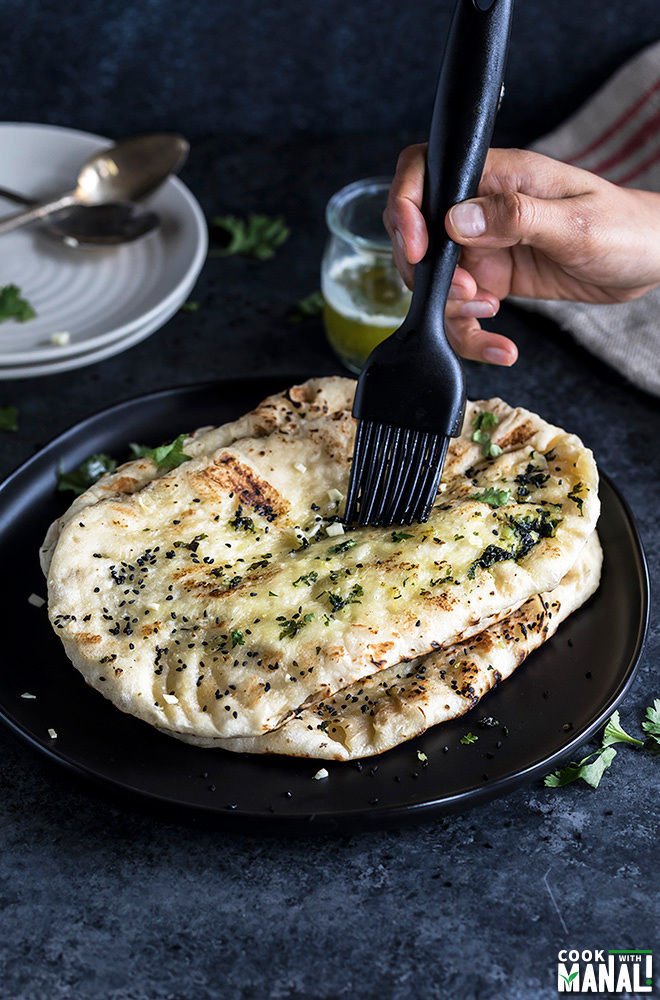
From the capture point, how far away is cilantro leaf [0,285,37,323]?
412 centimetres

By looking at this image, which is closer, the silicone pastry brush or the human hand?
the silicone pastry brush

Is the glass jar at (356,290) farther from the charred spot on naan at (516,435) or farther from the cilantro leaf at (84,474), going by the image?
the cilantro leaf at (84,474)

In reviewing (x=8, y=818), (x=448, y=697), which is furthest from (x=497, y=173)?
(x=8, y=818)

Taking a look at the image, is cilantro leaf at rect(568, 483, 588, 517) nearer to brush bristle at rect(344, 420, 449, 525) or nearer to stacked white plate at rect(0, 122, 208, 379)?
brush bristle at rect(344, 420, 449, 525)

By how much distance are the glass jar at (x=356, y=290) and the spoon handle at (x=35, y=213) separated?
1155 mm

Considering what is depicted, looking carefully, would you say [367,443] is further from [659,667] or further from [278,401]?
[659,667]

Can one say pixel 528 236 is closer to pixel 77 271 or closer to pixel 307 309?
pixel 307 309

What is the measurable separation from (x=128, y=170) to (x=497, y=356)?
1931mm

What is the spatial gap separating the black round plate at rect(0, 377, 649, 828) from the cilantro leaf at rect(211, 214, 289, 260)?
6.03 ft

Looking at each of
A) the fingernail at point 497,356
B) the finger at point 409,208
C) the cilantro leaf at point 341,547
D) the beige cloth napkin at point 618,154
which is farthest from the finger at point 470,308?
the cilantro leaf at point 341,547

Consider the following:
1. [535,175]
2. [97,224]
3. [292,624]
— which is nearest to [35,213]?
[97,224]

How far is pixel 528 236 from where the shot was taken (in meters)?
3.14

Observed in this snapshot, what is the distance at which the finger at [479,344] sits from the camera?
11.6ft

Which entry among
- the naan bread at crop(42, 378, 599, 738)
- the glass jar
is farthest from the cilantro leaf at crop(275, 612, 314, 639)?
the glass jar
